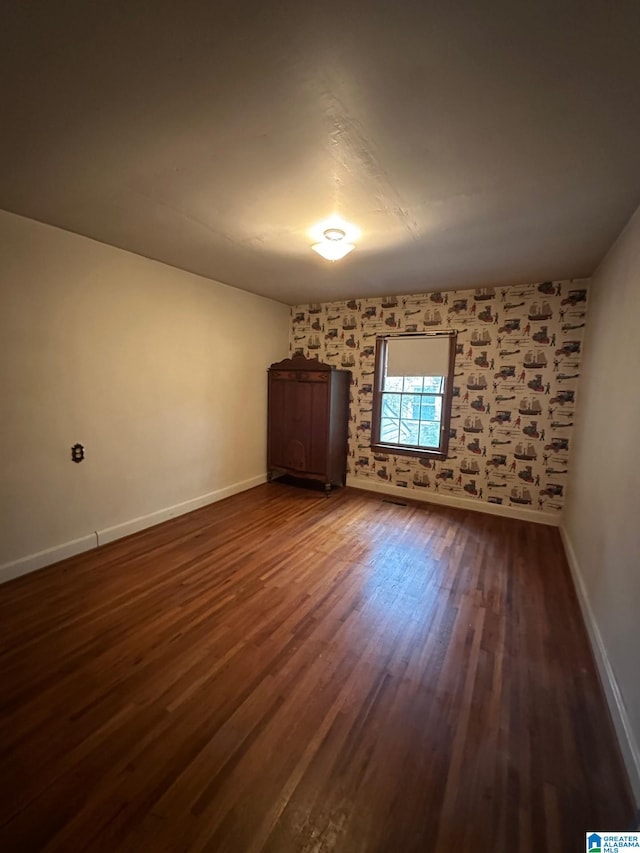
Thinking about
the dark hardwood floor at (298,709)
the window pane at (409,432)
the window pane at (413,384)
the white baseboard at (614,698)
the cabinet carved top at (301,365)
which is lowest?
the dark hardwood floor at (298,709)

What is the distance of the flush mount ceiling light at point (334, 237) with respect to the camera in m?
2.37

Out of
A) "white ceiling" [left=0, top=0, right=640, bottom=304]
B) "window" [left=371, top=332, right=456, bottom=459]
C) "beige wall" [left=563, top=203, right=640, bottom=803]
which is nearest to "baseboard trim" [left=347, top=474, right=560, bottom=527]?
"window" [left=371, top=332, right=456, bottom=459]

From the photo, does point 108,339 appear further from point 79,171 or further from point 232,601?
point 232,601

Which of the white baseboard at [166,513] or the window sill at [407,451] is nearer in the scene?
the white baseboard at [166,513]

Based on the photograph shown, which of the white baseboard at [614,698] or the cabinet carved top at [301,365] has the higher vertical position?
the cabinet carved top at [301,365]

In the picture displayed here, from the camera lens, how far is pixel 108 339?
294 cm

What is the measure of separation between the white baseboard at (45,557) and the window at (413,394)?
129 inches

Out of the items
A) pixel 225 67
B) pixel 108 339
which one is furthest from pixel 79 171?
pixel 108 339

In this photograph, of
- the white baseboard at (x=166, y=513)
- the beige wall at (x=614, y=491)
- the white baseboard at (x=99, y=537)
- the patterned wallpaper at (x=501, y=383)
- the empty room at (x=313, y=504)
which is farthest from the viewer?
the patterned wallpaper at (x=501, y=383)

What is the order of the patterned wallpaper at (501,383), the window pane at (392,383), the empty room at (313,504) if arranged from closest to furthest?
1. the empty room at (313,504)
2. the patterned wallpaper at (501,383)
3. the window pane at (392,383)

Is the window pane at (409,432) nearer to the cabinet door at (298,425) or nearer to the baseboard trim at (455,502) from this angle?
the baseboard trim at (455,502)

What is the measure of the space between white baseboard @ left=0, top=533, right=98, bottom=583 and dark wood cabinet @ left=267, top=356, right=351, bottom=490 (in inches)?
93.1

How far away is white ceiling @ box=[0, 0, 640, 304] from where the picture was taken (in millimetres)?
1024

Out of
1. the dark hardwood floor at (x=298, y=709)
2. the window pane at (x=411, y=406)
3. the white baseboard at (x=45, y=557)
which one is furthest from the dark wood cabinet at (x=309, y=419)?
the white baseboard at (x=45, y=557)
